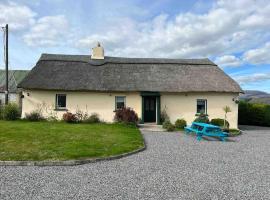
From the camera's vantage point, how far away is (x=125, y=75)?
2162 centimetres

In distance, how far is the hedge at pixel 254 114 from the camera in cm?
2441

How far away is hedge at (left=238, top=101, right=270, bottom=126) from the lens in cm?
2441

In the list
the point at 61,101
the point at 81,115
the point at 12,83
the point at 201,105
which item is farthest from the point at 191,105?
the point at 12,83

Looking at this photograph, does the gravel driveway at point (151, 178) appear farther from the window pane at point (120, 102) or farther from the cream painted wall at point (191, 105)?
the window pane at point (120, 102)

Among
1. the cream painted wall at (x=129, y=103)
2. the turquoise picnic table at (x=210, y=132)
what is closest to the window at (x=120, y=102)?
the cream painted wall at (x=129, y=103)

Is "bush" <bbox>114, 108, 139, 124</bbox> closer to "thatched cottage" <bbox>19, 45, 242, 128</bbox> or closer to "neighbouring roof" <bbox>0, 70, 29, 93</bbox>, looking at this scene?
"thatched cottage" <bbox>19, 45, 242, 128</bbox>

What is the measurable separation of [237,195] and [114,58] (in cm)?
1924

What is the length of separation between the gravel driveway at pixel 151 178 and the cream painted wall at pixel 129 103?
10243mm

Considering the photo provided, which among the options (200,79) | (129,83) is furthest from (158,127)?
(200,79)

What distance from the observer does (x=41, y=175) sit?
7336 mm

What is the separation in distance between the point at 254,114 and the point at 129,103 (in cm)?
1228

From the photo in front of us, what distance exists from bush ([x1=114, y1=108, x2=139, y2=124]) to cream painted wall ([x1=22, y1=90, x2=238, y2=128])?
45.7 inches

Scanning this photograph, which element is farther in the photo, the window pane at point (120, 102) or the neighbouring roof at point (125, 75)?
the window pane at point (120, 102)

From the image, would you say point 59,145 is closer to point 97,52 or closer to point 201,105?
point 201,105
